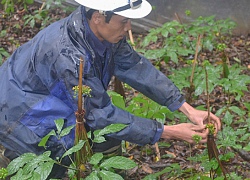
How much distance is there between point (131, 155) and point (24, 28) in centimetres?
337

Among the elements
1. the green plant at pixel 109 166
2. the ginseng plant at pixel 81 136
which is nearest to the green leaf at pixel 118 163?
the green plant at pixel 109 166

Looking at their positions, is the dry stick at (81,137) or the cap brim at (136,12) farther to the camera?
the cap brim at (136,12)

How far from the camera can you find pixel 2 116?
2975mm

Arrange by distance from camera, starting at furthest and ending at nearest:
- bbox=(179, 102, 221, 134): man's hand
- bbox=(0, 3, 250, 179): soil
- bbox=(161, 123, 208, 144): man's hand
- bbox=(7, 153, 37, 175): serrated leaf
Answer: bbox=(0, 3, 250, 179): soil < bbox=(179, 102, 221, 134): man's hand < bbox=(161, 123, 208, 144): man's hand < bbox=(7, 153, 37, 175): serrated leaf

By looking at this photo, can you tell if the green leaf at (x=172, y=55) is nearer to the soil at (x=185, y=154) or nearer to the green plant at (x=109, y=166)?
the soil at (x=185, y=154)

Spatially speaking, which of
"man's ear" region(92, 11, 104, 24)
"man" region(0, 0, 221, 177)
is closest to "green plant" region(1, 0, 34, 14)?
"man" region(0, 0, 221, 177)

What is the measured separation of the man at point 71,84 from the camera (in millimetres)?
2664

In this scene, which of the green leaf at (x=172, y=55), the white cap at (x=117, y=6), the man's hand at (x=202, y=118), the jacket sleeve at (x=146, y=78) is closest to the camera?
the white cap at (x=117, y=6)

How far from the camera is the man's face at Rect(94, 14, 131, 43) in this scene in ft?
8.96

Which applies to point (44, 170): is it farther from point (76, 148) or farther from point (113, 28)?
point (113, 28)

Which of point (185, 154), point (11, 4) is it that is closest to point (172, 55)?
point (185, 154)

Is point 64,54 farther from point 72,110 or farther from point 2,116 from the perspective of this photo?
point 2,116

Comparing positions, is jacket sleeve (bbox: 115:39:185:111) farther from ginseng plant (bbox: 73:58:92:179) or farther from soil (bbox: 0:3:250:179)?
ginseng plant (bbox: 73:58:92:179)

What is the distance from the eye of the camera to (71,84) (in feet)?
8.52
